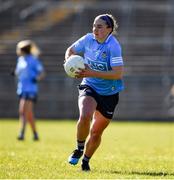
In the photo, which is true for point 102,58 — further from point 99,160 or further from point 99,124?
point 99,160

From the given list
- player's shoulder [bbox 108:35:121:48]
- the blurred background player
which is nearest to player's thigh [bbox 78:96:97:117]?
the blurred background player

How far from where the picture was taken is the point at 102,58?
906 cm

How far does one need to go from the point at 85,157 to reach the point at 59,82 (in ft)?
62.7

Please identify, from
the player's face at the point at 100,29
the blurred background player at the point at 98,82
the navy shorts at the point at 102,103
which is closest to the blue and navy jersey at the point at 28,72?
the blurred background player at the point at 98,82

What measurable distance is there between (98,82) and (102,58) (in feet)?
1.02

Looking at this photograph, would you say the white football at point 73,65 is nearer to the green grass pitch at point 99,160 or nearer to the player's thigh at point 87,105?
the player's thigh at point 87,105

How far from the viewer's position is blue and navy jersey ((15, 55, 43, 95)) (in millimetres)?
17266

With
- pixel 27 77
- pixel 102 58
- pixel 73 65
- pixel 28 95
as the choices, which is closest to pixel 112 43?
pixel 102 58

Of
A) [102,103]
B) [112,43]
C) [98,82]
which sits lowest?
[102,103]

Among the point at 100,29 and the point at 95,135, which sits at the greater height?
the point at 100,29

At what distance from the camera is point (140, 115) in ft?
91.4

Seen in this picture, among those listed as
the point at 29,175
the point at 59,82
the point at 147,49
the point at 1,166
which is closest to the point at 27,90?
the point at 1,166

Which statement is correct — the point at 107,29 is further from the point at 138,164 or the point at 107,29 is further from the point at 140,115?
the point at 140,115

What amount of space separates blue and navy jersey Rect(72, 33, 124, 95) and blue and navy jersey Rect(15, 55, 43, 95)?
8048mm
